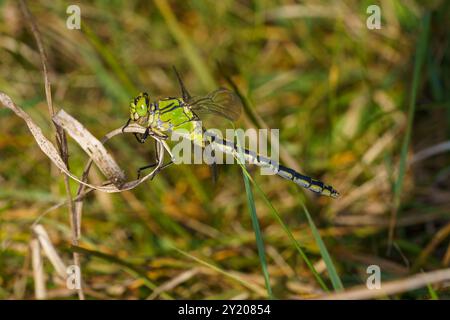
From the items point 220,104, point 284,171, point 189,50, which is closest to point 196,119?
point 220,104

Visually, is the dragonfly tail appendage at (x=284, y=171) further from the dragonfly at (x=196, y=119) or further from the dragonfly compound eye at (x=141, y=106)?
the dragonfly compound eye at (x=141, y=106)

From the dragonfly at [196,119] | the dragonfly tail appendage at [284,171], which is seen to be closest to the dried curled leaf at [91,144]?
the dragonfly at [196,119]

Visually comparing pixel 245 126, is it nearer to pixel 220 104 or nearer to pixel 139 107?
pixel 220 104

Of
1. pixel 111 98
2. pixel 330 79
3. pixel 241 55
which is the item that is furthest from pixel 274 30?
pixel 111 98

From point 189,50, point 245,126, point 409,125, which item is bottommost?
point 409,125

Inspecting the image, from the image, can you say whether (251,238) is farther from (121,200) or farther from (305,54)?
(305,54)

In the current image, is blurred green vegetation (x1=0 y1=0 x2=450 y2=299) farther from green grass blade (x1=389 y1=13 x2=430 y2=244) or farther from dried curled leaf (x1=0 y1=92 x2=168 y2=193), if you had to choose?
dried curled leaf (x1=0 y1=92 x2=168 y2=193)

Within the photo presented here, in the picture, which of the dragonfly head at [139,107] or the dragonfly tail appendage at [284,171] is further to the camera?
the dragonfly tail appendage at [284,171]
